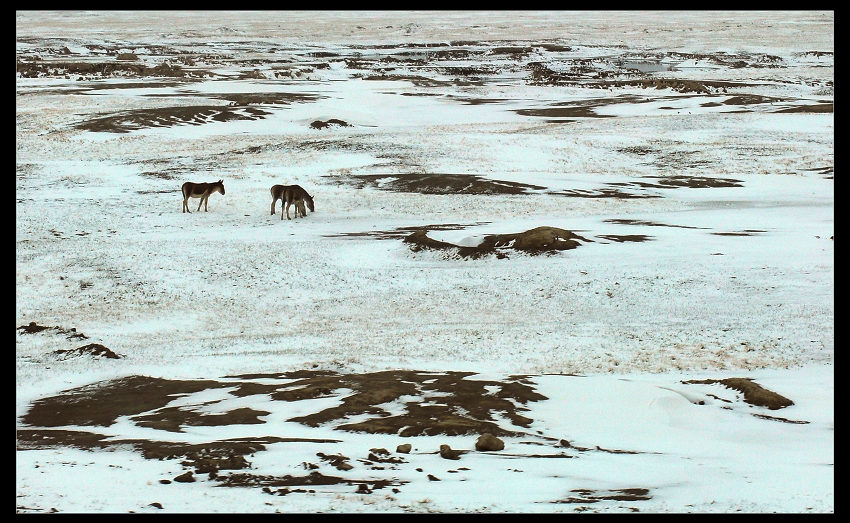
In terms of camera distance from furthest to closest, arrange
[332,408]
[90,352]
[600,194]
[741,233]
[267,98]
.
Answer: [267,98]
[600,194]
[741,233]
[90,352]
[332,408]

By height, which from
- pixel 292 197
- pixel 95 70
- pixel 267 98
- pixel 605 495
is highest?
pixel 95 70

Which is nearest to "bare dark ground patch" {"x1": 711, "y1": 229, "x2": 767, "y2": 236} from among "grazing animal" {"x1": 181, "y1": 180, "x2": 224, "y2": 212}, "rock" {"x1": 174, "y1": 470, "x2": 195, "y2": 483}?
"grazing animal" {"x1": 181, "y1": 180, "x2": 224, "y2": 212}

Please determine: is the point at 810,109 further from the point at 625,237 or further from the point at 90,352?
the point at 90,352

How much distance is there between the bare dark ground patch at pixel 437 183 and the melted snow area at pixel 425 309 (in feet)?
0.57

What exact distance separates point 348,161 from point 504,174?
6227mm

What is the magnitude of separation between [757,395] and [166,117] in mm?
38916

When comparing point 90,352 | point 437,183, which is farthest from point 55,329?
point 437,183

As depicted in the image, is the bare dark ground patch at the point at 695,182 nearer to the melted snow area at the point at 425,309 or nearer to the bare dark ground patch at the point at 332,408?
the melted snow area at the point at 425,309

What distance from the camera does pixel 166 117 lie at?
4750cm

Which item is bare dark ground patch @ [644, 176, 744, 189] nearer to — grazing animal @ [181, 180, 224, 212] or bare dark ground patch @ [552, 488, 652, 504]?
grazing animal @ [181, 180, 224, 212]

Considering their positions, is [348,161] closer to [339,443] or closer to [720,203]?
[720,203]

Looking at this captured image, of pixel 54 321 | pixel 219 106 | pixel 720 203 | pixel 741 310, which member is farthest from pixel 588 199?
pixel 219 106

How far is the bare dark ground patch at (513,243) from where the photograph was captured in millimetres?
23359

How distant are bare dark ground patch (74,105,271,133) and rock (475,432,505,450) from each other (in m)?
36.3
